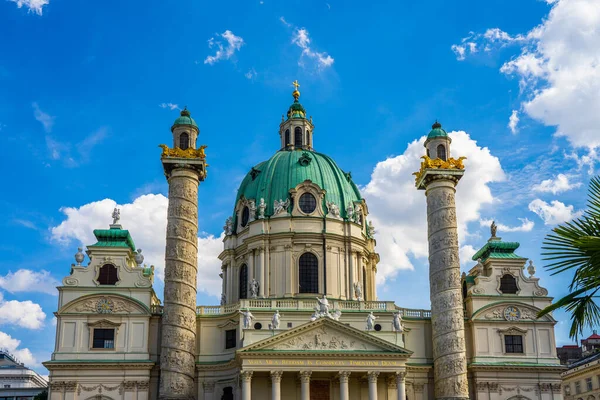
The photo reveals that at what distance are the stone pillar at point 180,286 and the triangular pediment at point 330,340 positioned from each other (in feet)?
19.8

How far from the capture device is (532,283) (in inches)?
2090

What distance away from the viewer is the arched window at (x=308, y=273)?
54969 millimetres

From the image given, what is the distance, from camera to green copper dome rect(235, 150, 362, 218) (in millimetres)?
58656

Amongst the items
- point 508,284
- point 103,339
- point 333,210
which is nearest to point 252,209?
point 333,210

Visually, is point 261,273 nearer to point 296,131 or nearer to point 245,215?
point 245,215

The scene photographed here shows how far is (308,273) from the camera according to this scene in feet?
182

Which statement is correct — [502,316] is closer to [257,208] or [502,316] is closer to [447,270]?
[447,270]

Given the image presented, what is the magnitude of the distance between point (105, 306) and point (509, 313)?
92.7 ft

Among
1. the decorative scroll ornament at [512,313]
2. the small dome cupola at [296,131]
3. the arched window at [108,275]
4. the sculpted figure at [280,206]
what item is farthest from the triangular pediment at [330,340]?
the small dome cupola at [296,131]

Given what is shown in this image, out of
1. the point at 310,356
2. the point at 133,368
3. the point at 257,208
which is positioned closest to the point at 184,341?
the point at 133,368

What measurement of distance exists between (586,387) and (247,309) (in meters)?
37.9

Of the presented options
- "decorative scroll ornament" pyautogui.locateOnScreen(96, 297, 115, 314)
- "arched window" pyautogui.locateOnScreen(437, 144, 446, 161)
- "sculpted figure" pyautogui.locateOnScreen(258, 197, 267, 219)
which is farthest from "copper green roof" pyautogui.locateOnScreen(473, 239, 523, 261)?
"decorative scroll ornament" pyautogui.locateOnScreen(96, 297, 115, 314)

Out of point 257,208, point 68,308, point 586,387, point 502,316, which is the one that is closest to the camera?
point 68,308

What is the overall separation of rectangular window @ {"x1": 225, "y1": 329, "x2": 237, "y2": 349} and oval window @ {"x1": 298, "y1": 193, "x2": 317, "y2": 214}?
1225 centimetres
